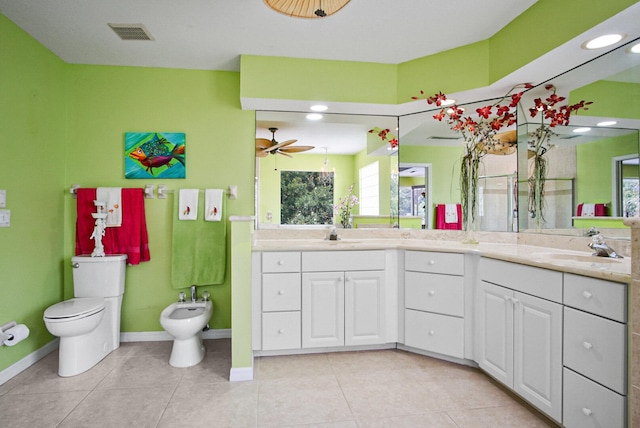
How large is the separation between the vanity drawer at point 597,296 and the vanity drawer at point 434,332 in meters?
0.90

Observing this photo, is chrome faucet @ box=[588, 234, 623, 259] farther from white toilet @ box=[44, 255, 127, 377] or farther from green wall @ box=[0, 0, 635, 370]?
white toilet @ box=[44, 255, 127, 377]

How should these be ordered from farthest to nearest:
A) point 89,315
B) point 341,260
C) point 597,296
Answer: point 341,260
point 89,315
point 597,296

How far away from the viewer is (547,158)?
2.38 meters

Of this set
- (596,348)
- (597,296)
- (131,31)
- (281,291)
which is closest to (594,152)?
(597,296)

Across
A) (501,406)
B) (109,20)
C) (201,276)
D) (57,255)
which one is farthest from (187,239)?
(501,406)

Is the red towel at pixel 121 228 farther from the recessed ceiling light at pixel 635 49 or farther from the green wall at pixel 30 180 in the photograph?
the recessed ceiling light at pixel 635 49

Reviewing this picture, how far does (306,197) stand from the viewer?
3.14 m

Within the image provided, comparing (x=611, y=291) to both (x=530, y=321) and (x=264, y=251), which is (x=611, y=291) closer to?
(x=530, y=321)

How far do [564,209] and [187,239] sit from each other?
110 inches

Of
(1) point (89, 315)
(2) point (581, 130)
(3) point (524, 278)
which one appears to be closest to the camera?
(3) point (524, 278)

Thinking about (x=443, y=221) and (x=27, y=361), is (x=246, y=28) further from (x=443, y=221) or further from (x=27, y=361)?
(x=27, y=361)

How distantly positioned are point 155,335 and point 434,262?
93.2 inches

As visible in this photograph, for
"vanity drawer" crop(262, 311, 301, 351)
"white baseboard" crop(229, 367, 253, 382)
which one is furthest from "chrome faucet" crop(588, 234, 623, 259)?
"white baseboard" crop(229, 367, 253, 382)

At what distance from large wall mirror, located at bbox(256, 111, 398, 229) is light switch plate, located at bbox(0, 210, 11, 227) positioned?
1770 millimetres
